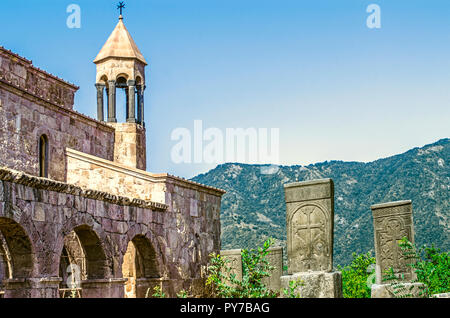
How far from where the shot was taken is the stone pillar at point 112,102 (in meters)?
17.1

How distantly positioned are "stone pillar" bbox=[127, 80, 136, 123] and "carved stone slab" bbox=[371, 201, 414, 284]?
8.31 m

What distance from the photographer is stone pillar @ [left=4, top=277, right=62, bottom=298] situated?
957cm

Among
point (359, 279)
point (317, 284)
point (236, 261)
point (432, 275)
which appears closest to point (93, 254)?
point (236, 261)

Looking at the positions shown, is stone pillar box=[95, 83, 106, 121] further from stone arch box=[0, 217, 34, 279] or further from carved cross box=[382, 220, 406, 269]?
carved cross box=[382, 220, 406, 269]

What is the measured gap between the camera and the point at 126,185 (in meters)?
13.9

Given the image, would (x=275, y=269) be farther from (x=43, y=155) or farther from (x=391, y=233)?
(x=43, y=155)

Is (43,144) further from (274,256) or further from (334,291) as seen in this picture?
(334,291)

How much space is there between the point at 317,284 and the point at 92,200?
491 cm

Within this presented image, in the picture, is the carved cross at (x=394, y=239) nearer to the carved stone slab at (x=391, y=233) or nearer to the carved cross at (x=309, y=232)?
the carved stone slab at (x=391, y=233)

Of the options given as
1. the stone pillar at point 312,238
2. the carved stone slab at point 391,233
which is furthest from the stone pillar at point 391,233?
the stone pillar at point 312,238

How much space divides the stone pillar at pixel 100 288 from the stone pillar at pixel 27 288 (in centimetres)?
143

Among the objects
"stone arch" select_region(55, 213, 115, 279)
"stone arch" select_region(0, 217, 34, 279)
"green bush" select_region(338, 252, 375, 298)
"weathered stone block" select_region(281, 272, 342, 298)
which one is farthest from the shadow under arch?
"weathered stone block" select_region(281, 272, 342, 298)
